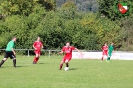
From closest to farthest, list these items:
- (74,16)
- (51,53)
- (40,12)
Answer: (51,53)
(40,12)
(74,16)

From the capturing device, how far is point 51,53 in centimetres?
5631

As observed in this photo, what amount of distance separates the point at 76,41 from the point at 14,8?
16281 millimetres

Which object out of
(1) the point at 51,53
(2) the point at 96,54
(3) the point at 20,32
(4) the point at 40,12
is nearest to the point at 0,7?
(4) the point at 40,12

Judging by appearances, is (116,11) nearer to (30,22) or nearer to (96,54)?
(30,22)

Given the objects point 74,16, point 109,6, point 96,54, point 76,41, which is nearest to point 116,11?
point 109,6

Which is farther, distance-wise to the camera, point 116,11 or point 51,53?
point 116,11

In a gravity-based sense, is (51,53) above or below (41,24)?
below

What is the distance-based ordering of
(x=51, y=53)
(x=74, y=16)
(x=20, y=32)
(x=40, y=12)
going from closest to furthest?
(x=51, y=53) < (x=20, y=32) < (x=40, y=12) < (x=74, y=16)

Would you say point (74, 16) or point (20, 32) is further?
point (74, 16)

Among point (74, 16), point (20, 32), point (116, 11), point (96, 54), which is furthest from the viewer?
point (74, 16)

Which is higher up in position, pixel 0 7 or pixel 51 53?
pixel 0 7

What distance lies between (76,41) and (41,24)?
6.42 meters

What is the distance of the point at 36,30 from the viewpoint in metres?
59.7

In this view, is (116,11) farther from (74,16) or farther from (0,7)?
(0,7)
